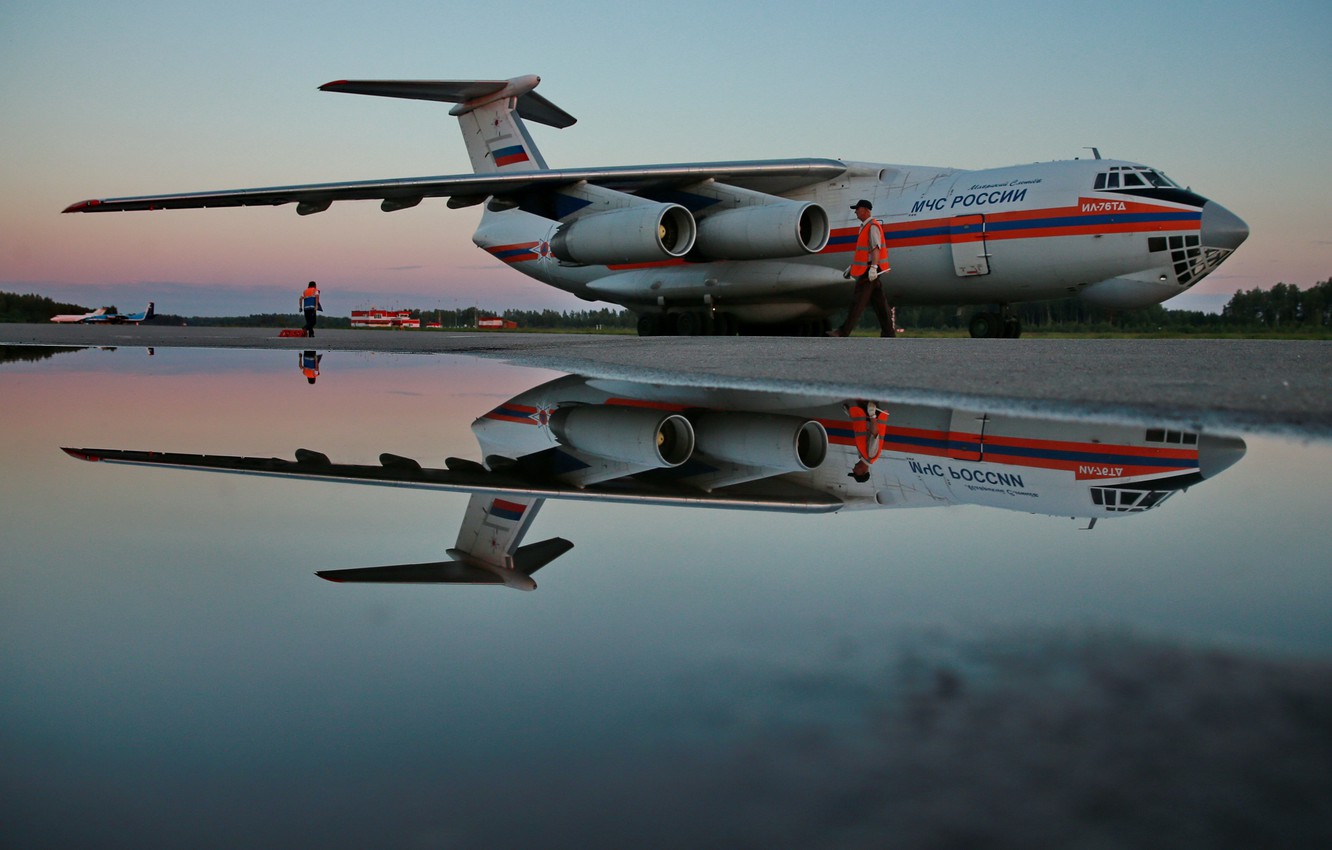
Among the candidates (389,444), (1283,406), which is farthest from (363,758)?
(1283,406)

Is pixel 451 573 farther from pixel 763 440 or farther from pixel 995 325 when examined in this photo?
pixel 995 325

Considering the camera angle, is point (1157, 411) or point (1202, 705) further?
point (1157, 411)

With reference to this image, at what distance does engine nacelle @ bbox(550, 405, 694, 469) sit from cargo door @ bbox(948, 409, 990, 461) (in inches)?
30.2

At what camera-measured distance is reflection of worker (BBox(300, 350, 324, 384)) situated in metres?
7.50

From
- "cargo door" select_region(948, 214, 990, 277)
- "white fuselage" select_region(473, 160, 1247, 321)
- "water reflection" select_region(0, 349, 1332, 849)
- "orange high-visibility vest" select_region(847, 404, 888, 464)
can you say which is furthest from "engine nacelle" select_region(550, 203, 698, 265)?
"water reflection" select_region(0, 349, 1332, 849)

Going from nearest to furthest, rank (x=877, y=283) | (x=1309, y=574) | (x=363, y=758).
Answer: (x=363, y=758) → (x=1309, y=574) → (x=877, y=283)

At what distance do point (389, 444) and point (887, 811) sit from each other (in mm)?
2947

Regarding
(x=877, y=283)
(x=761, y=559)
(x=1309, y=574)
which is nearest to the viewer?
(x=1309, y=574)

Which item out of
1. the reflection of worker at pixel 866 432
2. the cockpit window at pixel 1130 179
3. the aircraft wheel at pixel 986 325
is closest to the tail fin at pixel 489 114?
the aircraft wheel at pixel 986 325

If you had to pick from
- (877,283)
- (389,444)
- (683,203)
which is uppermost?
(683,203)

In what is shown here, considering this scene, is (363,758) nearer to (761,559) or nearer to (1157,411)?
(761,559)

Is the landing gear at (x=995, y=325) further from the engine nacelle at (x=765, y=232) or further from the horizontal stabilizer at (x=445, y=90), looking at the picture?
the horizontal stabilizer at (x=445, y=90)

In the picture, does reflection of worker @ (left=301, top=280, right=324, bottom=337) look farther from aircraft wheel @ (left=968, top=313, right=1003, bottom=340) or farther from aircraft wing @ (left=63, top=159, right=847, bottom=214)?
aircraft wheel @ (left=968, top=313, right=1003, bottom=340)

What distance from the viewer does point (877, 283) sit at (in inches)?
487
